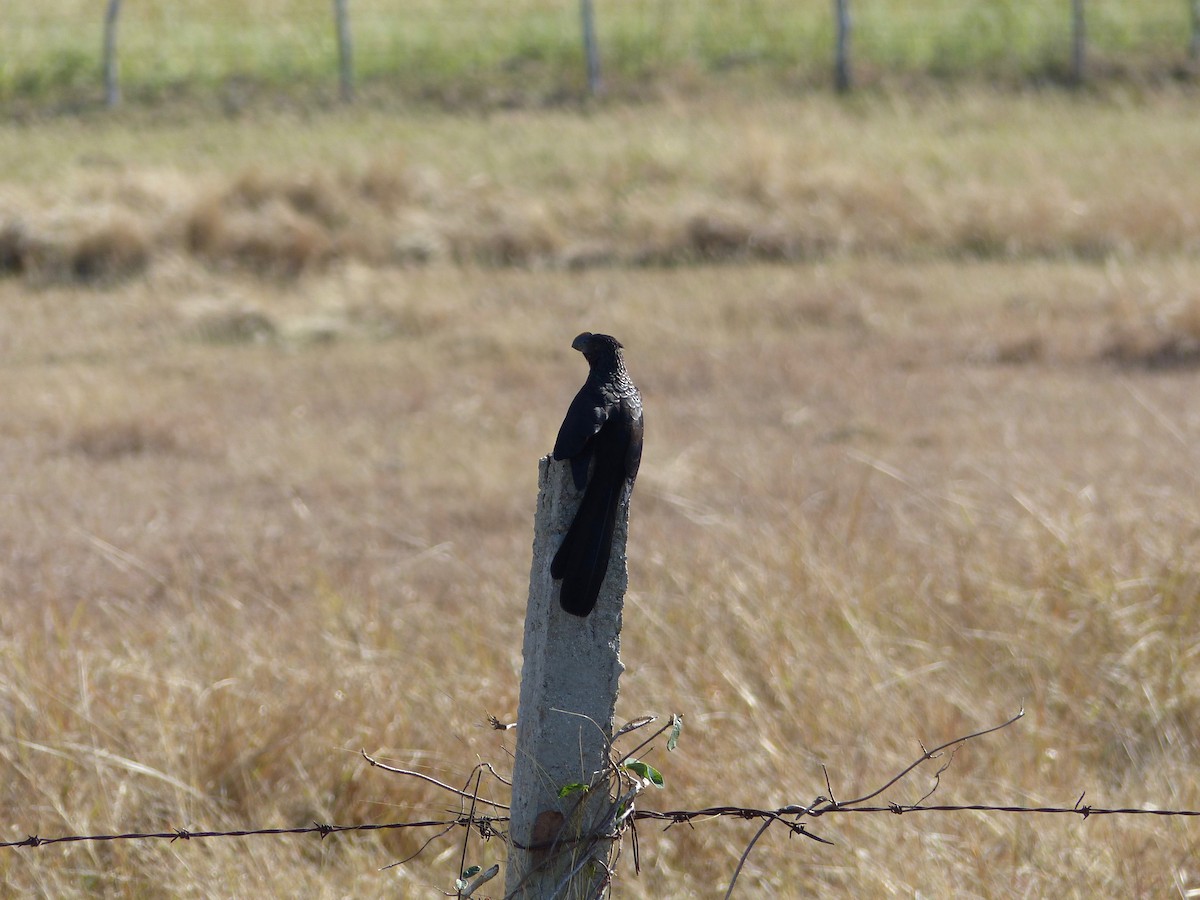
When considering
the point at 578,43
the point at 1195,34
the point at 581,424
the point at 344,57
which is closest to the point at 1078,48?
the point at 1195,34

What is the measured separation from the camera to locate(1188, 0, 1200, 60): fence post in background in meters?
18.3

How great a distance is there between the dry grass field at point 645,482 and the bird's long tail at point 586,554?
47.4 inches

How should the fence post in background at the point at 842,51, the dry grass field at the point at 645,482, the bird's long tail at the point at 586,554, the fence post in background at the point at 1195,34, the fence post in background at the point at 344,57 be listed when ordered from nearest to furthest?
the bird's long tail at the point at 586,554 → the dry grass field at the point at 645,482 → the fence post in background at the point at 842,51 → the fence post in background at the point at 344,57 → the fence post in background at the point at 1195,34

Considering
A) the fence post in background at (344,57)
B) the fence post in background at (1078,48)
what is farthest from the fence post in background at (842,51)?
the fence post in background at (344,57)

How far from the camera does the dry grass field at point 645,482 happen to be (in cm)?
294

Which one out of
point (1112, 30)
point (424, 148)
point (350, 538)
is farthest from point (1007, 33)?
point (350, 538)

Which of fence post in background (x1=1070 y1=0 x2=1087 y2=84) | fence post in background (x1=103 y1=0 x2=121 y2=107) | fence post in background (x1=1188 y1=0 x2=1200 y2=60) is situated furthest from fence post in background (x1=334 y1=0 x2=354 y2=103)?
fence post in background (x1=1188 y1=0 x2=1200 y2=60)

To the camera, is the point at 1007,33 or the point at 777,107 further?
the point at 1007,33

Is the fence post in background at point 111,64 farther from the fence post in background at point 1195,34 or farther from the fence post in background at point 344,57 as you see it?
the fence post in background at point 1195,34

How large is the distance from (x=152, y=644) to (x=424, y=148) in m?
12.0

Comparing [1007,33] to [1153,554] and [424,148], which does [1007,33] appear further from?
[1153,554]

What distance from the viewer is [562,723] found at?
180 cm

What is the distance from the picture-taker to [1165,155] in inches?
537

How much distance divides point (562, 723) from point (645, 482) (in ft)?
15.2
